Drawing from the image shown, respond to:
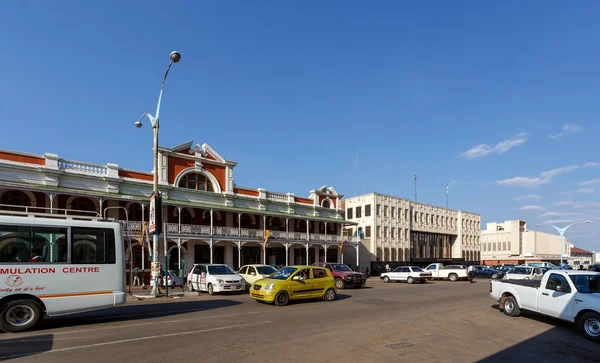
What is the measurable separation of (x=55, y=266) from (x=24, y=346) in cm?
255

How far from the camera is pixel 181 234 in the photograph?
2989cm

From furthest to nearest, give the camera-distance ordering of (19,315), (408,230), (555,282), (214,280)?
(408,230), (214,280), (555,282), (19,315)

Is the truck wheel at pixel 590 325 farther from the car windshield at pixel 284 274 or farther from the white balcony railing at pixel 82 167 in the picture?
the white balcony railing at pixel 82 167

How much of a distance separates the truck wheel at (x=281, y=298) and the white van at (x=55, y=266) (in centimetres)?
588

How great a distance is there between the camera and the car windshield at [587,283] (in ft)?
32.7

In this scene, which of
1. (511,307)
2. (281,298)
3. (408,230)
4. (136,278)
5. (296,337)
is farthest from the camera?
(408,230)

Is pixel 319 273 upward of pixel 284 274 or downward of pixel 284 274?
downward

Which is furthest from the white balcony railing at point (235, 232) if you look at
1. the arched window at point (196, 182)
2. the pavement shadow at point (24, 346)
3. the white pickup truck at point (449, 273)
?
the pavement shadow at point (24, 346)

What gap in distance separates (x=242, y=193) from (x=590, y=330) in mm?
30627

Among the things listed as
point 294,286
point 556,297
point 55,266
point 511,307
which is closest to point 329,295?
point 294,286

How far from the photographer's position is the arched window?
109 feet

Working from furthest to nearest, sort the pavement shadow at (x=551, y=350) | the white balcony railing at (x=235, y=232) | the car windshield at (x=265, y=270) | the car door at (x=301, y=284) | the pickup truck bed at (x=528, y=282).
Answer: the white balcony railing at (x=235, y=232) < the car windshield at (x=265, y=270) < the car door at (x=301, y=284) < the pickup truck bed at (x=528, y=282) < the pavement shadow at (x=551, y=350)

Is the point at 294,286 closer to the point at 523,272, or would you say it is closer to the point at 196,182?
the point at 523,272

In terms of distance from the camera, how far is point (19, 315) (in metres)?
9.77
